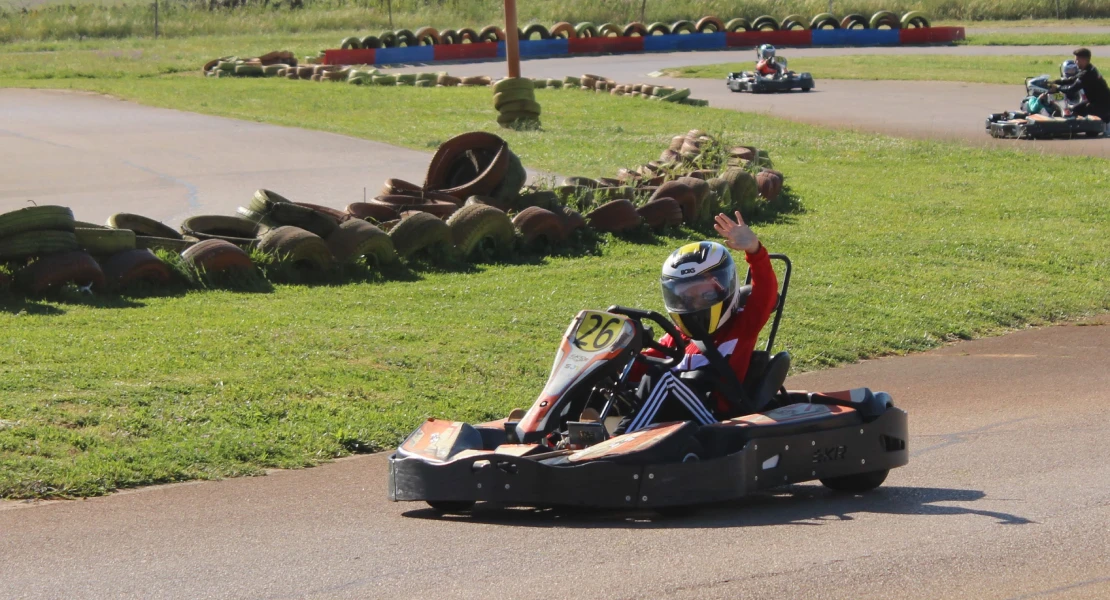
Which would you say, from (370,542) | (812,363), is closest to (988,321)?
(812,363)

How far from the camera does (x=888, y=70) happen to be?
92.0 feet

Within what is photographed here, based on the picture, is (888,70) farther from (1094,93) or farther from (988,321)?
(988,321)

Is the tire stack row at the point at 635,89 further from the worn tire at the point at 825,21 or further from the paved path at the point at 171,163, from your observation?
the worn tire at the point at 825,21

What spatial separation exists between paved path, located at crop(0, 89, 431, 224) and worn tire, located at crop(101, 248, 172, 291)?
2387 millimetres

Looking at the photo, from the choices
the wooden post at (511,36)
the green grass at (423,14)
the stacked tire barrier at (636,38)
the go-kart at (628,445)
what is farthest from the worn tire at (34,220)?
the green grass at (423,14)

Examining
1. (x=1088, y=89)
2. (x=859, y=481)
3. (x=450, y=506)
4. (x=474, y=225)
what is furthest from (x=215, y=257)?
(x=1088, y=89)

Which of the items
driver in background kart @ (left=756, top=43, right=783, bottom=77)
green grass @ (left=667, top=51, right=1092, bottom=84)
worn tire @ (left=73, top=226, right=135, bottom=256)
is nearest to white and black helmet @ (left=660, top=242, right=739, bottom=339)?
worn tire @ (left=73, top=226, right=135, bottom=256)

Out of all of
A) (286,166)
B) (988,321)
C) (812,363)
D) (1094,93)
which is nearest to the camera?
(812,363)

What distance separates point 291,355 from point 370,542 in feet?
9.51

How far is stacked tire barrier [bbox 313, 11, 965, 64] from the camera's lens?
31719mm

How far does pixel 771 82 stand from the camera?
24297 millimetres

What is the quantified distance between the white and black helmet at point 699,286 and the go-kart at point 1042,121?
13.7 m

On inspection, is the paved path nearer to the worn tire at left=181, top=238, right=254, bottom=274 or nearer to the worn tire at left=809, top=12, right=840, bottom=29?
the worn tire at left=181, top=238, right=254, bottom=274

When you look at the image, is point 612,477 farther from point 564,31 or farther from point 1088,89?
point 564,31
